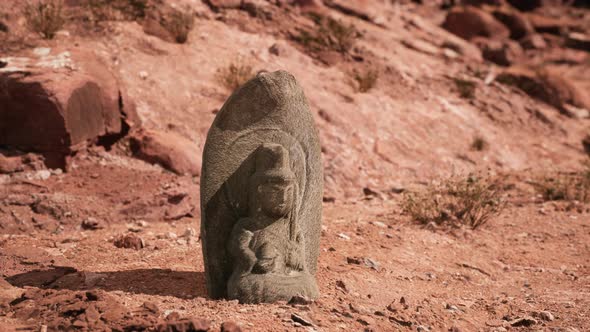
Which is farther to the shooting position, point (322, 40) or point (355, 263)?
point (322, 40)

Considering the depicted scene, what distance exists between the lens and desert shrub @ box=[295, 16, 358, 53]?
1209 centimetres

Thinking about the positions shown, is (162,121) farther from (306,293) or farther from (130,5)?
(306,293)

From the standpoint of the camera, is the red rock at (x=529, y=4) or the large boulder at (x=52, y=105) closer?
the large boulder at (x=52, y=105)

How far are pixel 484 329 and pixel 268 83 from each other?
2.22m

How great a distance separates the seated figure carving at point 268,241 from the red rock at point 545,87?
34.0ft

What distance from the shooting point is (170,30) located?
1036 centimetres

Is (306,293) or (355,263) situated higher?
(306,293)

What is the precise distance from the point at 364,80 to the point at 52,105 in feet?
18.5

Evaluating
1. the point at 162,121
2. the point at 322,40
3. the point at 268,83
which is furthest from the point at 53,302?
the point at 322,40

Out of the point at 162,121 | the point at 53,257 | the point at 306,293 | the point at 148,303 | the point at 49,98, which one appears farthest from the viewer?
the point at 162,121

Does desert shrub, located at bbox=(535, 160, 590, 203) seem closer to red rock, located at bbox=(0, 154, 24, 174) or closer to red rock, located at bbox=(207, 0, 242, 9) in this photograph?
red rock, located at bbox=(207, 0, 242, 9)

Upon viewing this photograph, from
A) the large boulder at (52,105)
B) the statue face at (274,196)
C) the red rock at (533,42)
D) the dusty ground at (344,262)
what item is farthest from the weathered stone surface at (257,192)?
the red rock at (533,42)

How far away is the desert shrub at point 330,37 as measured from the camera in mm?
12094

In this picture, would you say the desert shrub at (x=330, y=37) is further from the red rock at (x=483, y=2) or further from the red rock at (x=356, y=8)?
the red rock at (x=483, y=2)
